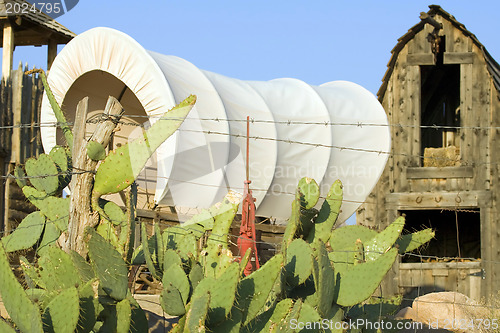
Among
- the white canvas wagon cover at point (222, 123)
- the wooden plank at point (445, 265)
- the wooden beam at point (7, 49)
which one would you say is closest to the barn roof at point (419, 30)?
the white canvas wagon cover at point (222, 123)

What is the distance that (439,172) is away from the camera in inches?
568

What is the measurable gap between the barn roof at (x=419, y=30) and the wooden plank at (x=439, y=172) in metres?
1.65

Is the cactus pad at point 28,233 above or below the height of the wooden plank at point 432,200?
below

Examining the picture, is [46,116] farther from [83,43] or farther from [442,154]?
[442,154]

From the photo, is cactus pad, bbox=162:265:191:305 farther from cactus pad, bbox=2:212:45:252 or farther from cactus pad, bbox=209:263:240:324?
cactus pad, bbox=2:212:45:252

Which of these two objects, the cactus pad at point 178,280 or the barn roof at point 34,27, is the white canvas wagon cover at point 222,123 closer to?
the cactus pad at point 178,280

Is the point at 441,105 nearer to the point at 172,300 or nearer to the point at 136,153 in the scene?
the point at 136,153

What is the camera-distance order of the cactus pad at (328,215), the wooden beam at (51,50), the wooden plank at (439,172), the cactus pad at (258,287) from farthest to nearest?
the wooden beam at (51,50) < the wooden plank at (439,172) < the cactus pad at (328,215) < the cactus pad at (258,287)

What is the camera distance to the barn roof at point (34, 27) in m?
13.6

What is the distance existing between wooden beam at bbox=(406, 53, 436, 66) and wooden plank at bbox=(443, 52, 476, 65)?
12.6 inches

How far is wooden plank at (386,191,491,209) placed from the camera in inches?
557

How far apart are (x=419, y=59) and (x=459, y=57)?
782 millimetres

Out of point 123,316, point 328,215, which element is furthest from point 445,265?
point 123,316

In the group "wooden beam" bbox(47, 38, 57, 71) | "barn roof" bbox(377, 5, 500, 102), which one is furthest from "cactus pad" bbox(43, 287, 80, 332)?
"wooden beam" bbox(47, 38, 57, 71)
